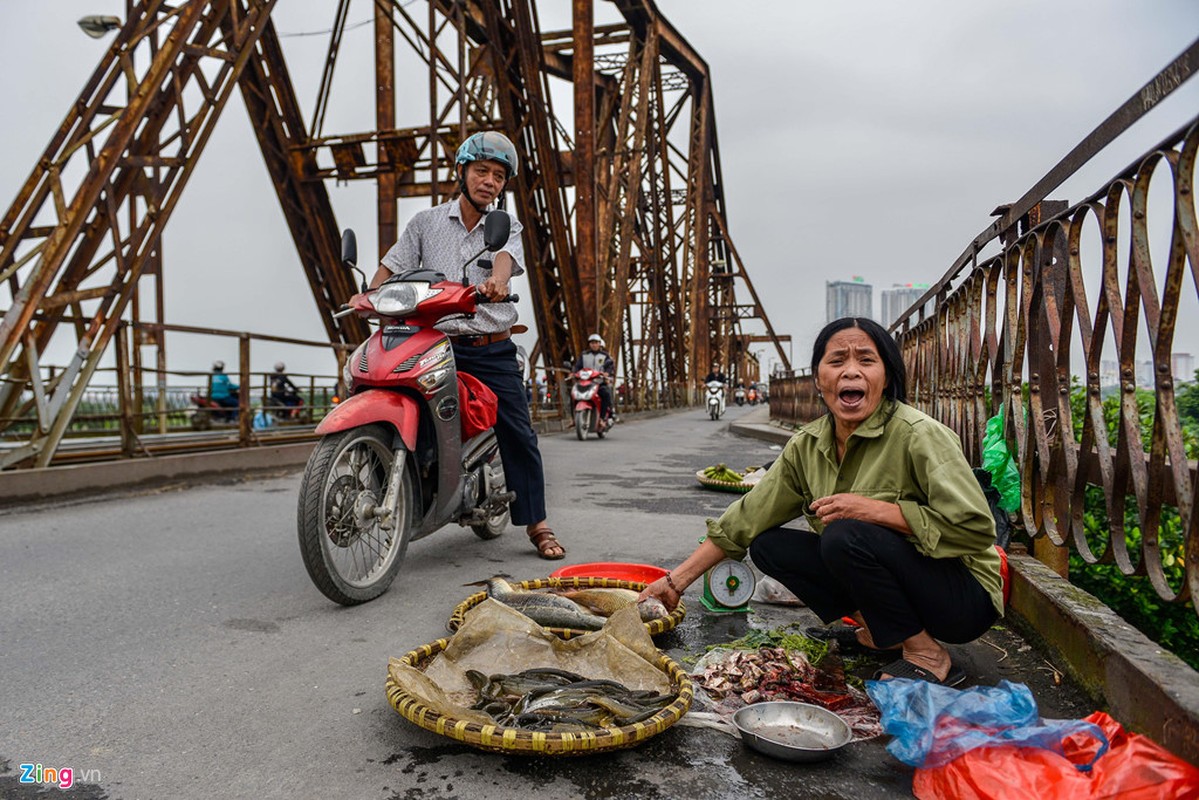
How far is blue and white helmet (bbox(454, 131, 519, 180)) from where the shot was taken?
134 inches

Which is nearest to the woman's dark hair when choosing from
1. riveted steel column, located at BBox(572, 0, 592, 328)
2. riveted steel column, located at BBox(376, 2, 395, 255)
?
riveted steel column, located at BBox(376, 2, 395, 255)

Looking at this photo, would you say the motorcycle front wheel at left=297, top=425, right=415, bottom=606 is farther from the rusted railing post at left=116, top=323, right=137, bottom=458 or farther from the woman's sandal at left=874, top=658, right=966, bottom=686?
the rusted railing post at left=116, top=323, right=137, bottom=458

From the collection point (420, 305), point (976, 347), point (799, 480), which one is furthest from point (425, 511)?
point (976, 347)

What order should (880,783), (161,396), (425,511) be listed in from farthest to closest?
(161,396), (425,511), (880,783)

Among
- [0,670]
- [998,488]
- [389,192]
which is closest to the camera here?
[0,670]

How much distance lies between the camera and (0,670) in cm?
224

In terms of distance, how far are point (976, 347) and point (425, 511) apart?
7.83 feet

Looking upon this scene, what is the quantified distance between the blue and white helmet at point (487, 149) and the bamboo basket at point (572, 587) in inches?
69.2

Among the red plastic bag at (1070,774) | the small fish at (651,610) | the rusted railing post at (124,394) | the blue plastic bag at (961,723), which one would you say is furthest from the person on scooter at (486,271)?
the rusted railing post at (124,394)

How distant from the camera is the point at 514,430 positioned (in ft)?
11.9

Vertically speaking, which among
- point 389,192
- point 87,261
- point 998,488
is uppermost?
point 389,192

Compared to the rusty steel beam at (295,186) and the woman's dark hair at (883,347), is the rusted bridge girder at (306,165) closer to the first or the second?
the rusty steel beam at (295,186)

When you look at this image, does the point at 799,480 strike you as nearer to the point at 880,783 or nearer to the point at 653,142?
the point at 880,783

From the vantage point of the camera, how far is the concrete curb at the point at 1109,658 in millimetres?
1495
